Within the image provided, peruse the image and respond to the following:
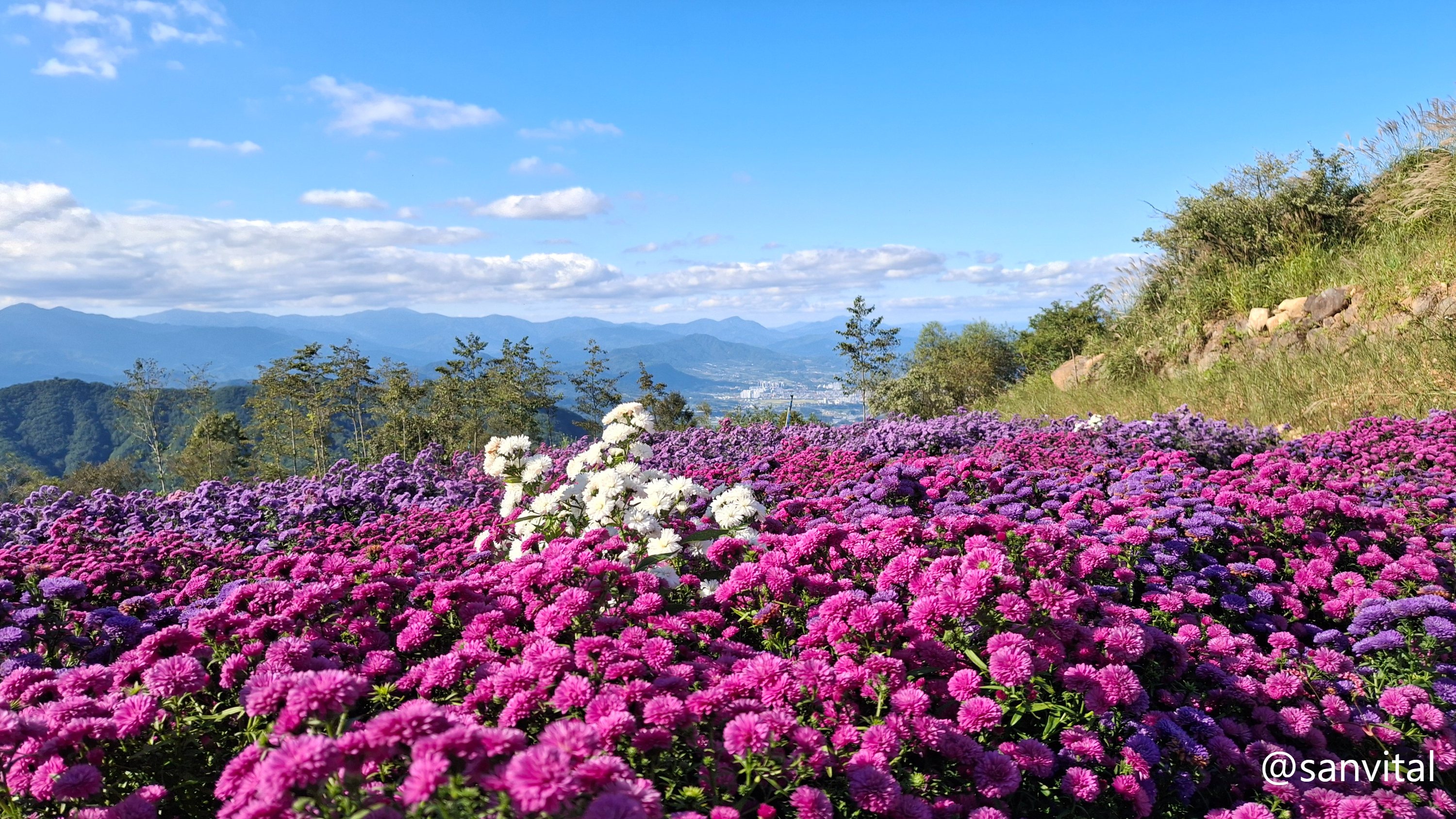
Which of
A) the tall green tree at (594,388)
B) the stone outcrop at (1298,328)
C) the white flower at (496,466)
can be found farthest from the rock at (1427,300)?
the tall green tree at (594,388)

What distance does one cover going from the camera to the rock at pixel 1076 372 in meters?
14.1

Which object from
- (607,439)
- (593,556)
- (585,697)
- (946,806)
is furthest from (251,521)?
(946,806)

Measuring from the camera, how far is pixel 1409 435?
6184 mm

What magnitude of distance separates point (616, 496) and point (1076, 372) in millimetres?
13716

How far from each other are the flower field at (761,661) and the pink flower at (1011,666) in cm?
1

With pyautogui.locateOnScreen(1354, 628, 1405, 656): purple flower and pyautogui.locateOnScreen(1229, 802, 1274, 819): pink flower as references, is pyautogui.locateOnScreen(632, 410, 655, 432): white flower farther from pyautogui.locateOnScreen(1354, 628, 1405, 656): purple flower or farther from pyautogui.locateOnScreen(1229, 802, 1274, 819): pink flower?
pyautogui.locateOnScreen(1354, 628, 1405, 656): purple flower

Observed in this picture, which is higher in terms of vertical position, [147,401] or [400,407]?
[147,401]

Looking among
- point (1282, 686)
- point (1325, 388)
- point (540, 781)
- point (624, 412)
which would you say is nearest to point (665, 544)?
point (624, 412)

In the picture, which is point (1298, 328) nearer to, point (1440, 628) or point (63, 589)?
point (1440, 628)

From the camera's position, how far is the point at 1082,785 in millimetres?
2020

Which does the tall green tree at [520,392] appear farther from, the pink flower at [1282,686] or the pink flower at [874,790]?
the pink flower at [874,790]

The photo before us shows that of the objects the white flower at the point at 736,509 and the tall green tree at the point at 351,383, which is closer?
the white flower at the point at 736,509

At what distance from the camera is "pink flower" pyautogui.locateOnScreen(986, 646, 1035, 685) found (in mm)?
2094

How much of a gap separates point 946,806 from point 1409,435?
683 cm
